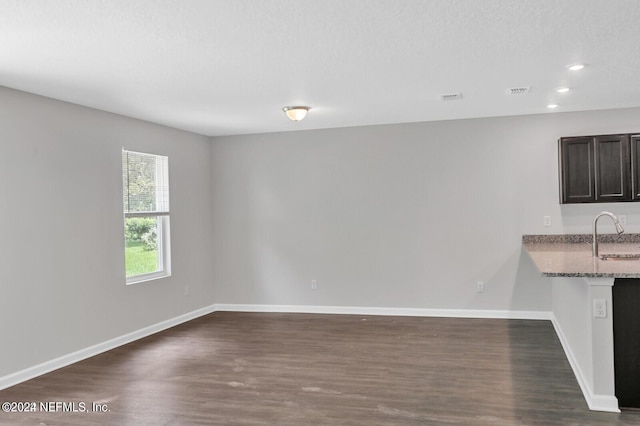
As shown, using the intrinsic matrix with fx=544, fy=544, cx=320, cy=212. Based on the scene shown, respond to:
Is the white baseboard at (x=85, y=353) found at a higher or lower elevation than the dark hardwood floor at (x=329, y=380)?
higher

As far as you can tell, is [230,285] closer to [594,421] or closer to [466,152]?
[466,152]

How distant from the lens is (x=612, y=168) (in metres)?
5.52

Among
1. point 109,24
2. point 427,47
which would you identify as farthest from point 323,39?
point 109,24

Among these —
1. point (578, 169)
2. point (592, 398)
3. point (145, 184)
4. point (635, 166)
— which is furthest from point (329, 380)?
point (635, 166)

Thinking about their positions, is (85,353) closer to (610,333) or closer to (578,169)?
(610,333)

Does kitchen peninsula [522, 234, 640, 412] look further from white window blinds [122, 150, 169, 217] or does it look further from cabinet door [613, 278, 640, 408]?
white window blinds [122, 150, 169, 217]

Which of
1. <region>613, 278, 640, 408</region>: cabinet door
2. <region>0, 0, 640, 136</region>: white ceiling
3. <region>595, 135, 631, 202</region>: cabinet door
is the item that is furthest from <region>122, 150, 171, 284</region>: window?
<region>595, 135, 631, 202</region>: cabinet door

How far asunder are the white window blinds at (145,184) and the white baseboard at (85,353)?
1243mm

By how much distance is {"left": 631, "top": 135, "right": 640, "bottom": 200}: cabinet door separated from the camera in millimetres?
5449

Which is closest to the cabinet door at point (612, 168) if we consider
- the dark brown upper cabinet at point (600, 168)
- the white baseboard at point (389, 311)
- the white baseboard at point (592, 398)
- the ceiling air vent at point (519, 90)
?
the dark brown upper cabinet at point (600, 168)

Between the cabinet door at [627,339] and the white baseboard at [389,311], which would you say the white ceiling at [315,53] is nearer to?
the cabinet door at [627,339]

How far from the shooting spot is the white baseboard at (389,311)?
6.18 meters

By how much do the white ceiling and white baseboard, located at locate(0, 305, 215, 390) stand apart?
7.34 feet

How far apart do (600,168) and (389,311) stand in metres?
2.83
